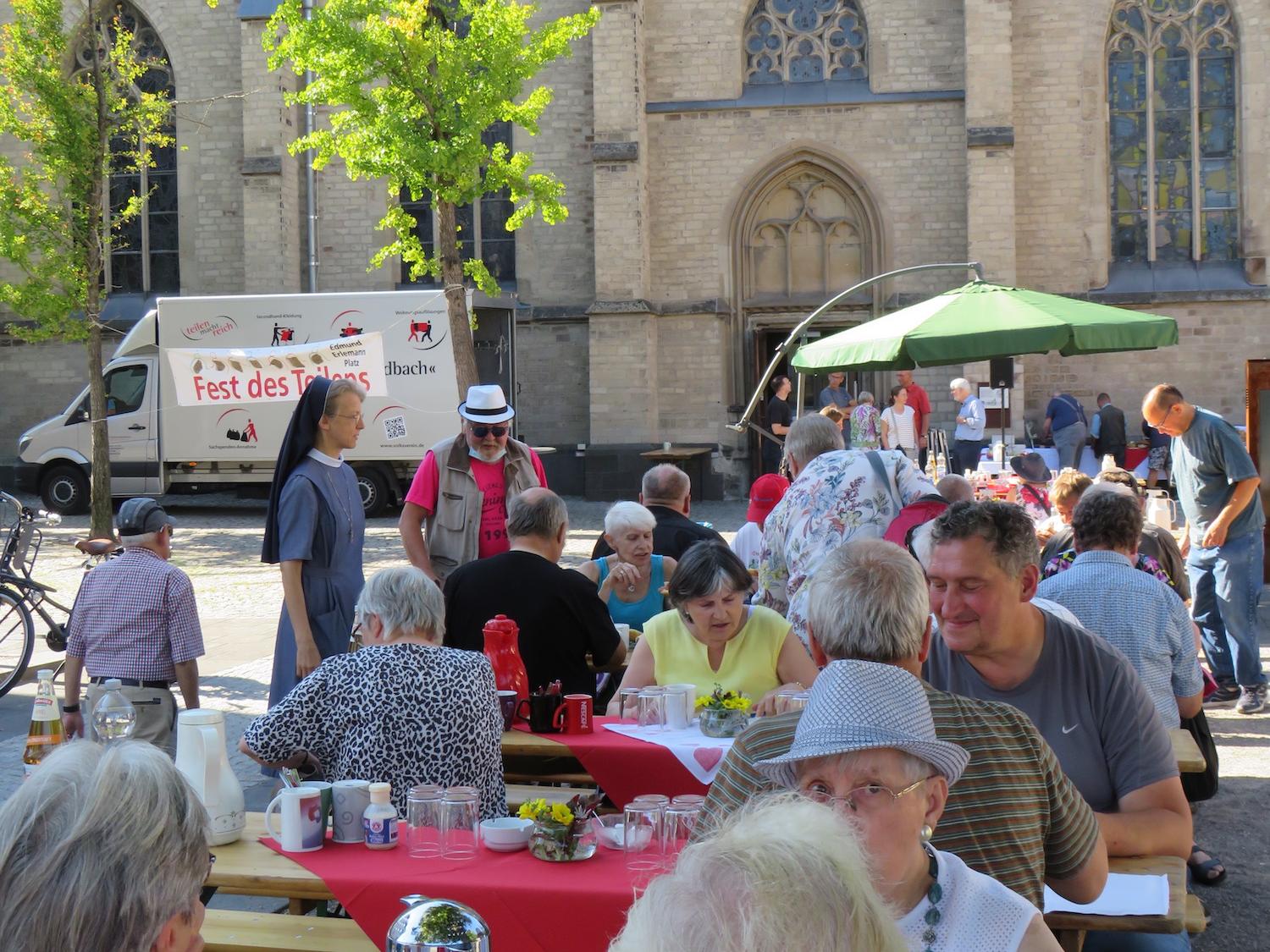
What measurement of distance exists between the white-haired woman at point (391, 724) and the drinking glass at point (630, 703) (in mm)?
891

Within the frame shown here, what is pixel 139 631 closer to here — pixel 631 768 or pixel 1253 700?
pixel 631 768

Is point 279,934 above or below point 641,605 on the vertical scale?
below

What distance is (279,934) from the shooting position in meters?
3.15

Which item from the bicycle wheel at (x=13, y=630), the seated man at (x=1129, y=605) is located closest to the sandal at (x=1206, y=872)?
the seated man at (x=1129, y=605)

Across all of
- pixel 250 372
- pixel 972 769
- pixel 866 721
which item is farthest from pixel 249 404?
pixel 866 721

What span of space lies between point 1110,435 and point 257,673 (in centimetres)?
1402

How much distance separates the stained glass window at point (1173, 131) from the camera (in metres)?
21.6

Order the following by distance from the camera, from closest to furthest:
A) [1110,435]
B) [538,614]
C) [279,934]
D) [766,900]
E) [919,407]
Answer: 1. [766,900]
2. [279,934]
3. [538,614]
4. [919,407]
5. [1110,435]

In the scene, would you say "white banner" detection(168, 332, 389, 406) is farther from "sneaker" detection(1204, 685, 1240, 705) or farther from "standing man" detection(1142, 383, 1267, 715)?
"sneaker" detection(1204, 685, 1240, 705)

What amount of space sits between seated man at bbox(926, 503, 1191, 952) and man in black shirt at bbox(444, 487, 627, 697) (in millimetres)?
1971

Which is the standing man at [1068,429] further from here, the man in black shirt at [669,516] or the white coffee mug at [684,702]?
the white coffee mug at [684,702]

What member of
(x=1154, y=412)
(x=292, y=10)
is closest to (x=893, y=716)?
(x=1154, y=412)

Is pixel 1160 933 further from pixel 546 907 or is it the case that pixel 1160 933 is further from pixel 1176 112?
pixel 1176 112

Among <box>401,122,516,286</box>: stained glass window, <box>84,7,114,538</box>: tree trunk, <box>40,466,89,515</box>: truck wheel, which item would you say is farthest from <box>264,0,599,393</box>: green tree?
<box>40,466,89,515</box>: truck wheel
